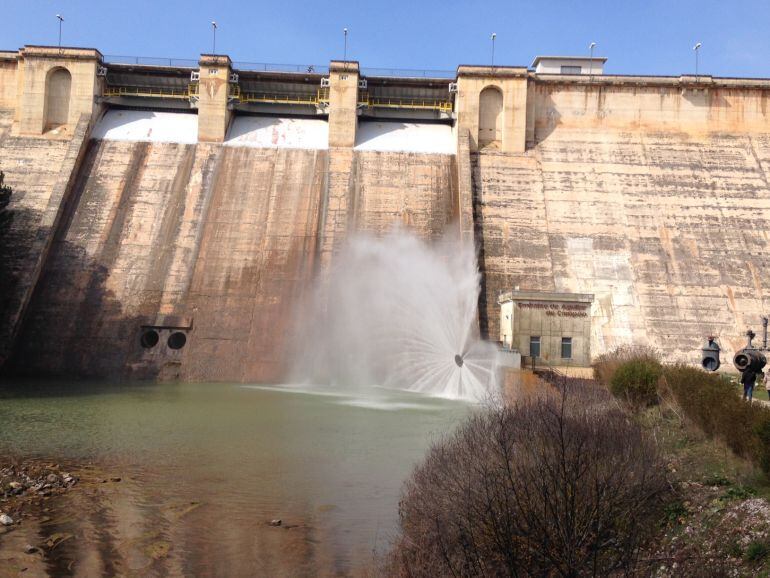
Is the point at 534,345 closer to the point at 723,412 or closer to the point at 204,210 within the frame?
the point at 723,412

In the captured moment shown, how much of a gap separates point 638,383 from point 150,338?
18.5 m

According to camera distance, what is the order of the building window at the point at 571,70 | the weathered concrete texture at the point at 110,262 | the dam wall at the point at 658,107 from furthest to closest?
the building window at the point at 571,70
the dam wall at the point at 658,107
the weathered concrete texture at the point at 110,262

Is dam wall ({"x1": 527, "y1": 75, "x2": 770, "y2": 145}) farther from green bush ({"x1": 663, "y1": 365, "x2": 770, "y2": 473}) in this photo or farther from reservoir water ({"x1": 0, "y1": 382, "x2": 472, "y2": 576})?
green bush ({"x1": 663, "y1": 365, "x2": 770, "y2": 473})

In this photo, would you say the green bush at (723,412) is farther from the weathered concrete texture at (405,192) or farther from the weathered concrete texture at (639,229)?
the weathered concrete texture at (405,192)

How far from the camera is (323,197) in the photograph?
102ft

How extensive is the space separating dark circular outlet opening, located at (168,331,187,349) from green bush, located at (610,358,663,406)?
1685 cm

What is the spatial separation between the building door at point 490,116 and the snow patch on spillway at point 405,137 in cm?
156

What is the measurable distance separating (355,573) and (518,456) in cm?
236

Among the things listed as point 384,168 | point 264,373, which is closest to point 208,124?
point 384,168

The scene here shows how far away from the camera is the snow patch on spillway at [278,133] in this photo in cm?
3375

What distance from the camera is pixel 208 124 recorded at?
110 feet

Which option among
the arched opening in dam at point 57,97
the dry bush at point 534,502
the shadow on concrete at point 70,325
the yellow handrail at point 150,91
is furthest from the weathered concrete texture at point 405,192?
the dry bush at point 534,502

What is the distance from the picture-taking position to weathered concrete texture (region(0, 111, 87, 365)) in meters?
26.4

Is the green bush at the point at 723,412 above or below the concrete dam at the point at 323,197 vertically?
below
